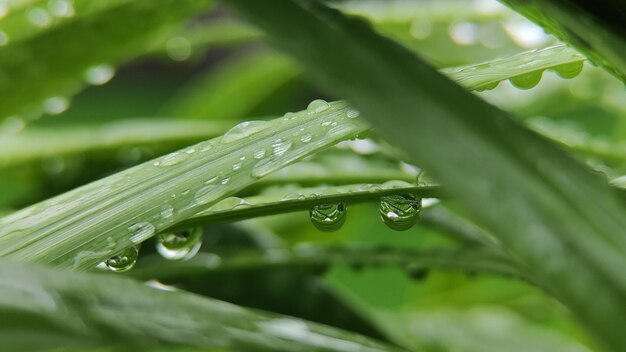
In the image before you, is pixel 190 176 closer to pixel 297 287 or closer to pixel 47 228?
pixel 47 228

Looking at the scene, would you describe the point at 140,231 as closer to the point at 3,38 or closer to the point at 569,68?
the point at 569,68

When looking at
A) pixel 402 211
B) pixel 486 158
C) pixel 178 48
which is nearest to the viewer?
pixel 486 158

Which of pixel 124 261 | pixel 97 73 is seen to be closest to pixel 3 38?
pixel 97 73

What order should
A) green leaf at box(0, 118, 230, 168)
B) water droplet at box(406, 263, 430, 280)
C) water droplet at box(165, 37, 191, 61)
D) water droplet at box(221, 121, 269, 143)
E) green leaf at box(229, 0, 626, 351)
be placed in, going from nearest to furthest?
1. green leaf at box(229, 0, 626, 351)
2. water droplet at box(221, 121, 269, 143)
3. water droplet at box(406, 263, 430, 280)
4. green leaf at box(0, 118, 230, 168)
5. water droplet at box(165, 37, 191, 61)

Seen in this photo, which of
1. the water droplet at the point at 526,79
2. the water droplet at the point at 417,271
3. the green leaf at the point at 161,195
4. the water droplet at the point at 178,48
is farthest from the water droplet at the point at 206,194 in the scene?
the water droplet at the point at 178,48

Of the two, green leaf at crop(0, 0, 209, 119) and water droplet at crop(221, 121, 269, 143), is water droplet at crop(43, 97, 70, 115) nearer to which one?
green leaf at crop(0, 0, 209, 119)

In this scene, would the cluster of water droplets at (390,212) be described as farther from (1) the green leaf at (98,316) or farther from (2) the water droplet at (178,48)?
(2) the water droplet at (178,48)

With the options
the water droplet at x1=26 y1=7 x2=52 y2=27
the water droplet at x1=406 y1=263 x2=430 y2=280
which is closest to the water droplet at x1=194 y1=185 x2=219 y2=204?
the water droplet at x1=406 y1=263 x2=430 y2=280
